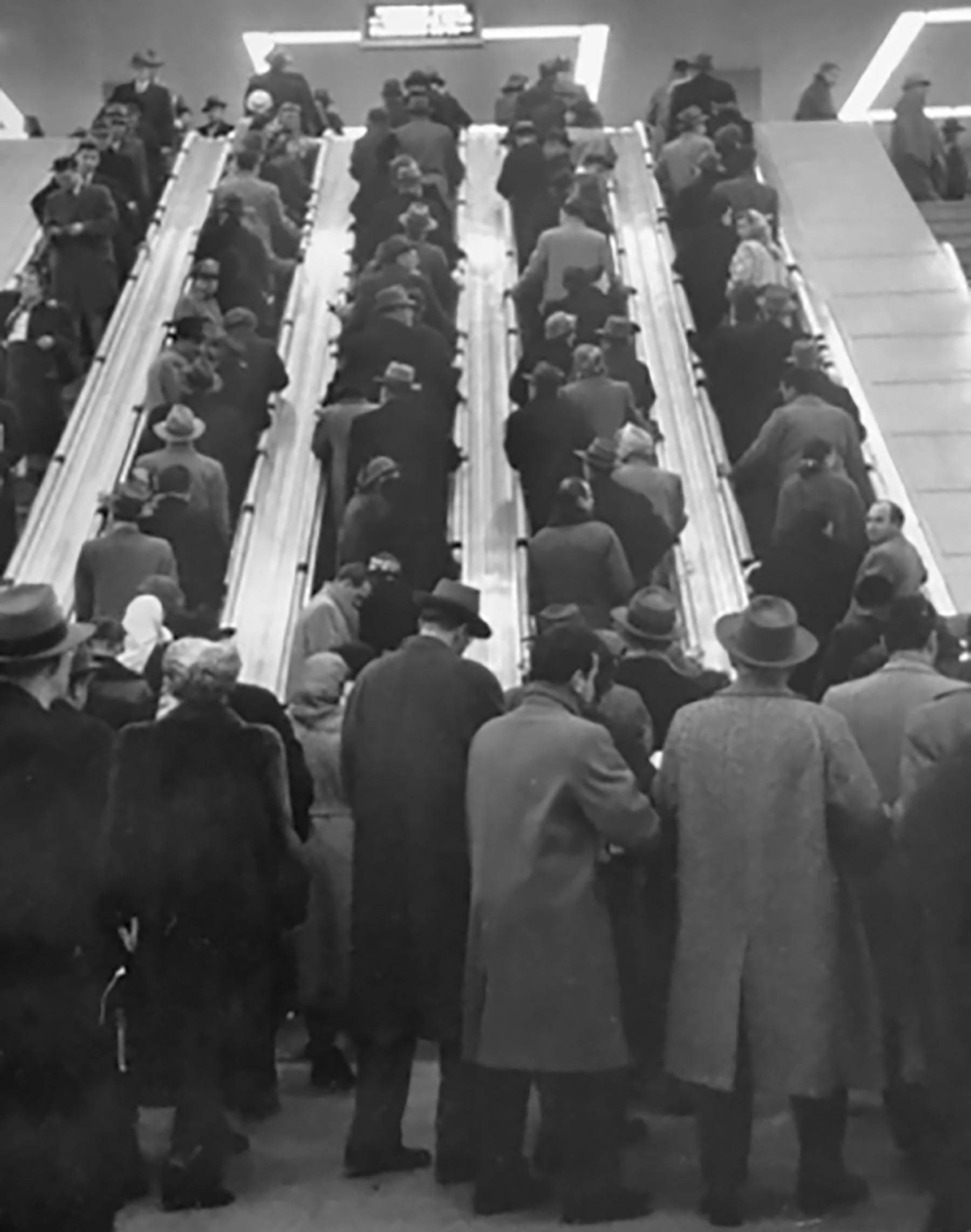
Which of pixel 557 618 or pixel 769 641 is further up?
pixel 557 618

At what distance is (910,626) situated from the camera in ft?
18.1

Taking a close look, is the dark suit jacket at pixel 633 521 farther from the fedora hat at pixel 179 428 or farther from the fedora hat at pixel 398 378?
the fedora hat at pixel 179 428

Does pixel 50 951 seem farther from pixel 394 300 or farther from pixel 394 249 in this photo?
pixel 394 249

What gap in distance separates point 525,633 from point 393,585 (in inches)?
95.0

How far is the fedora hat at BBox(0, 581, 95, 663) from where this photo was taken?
480 centimetres

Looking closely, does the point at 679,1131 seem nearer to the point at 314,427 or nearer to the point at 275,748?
the point at 275,748

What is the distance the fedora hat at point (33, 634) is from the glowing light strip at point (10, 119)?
22.0 meters

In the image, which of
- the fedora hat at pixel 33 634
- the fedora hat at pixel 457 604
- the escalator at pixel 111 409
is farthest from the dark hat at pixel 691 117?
the fedora hat at pixel 33 634

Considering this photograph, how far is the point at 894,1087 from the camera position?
5.31 m

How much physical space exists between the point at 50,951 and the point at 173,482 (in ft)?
15.7

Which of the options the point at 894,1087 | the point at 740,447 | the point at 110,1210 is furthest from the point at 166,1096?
the point at 740,447

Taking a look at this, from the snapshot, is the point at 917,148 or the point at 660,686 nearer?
the point at 660,686

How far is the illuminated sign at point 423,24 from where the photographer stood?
21953mm

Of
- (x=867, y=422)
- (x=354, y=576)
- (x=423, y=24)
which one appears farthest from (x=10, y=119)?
(x=354, y=576)
